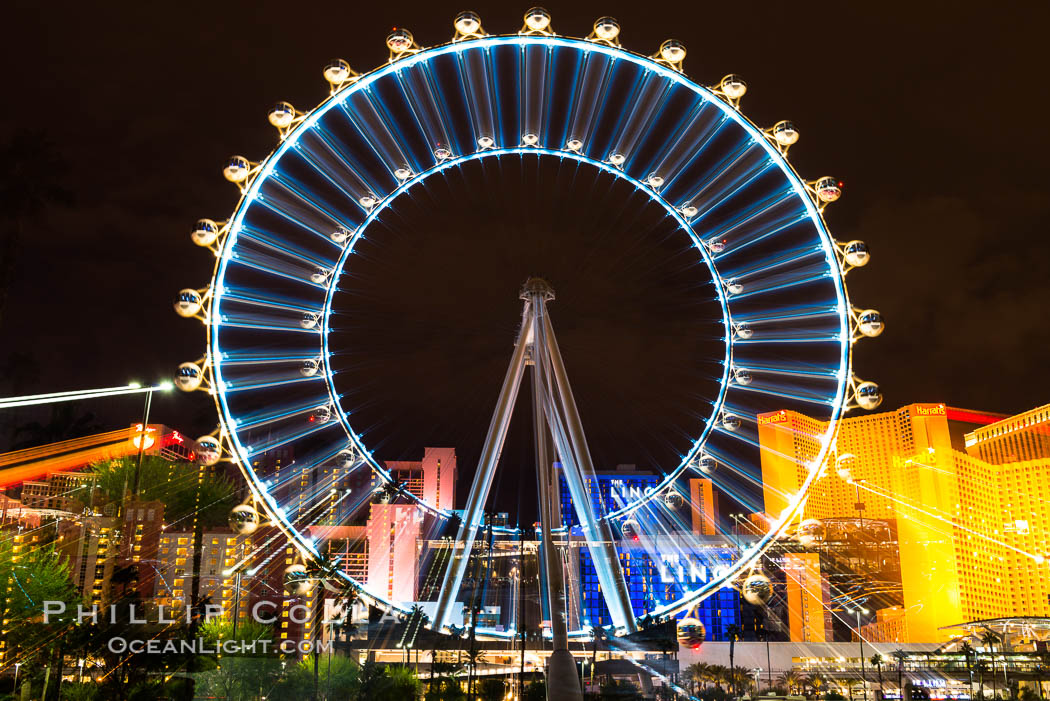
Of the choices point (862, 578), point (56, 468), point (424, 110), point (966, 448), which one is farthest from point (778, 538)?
point (966, 448)

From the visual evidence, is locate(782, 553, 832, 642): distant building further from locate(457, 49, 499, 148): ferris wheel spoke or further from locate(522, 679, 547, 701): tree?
locate(457, 49, 499, 148): ferris wheel spoke

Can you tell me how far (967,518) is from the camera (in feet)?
305

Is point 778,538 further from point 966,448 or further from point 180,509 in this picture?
point 966,448

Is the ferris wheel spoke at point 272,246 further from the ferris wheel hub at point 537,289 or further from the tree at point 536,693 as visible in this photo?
the tree at point 536,693

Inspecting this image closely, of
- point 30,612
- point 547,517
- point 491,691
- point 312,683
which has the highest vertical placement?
point 547,517

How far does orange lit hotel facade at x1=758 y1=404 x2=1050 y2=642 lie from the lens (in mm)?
89000

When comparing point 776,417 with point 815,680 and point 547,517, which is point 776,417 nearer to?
point 815,680

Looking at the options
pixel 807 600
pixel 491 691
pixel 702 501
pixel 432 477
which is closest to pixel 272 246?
pixel 491 691

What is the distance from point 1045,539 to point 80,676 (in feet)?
304

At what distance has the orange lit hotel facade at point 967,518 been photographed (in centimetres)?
8900

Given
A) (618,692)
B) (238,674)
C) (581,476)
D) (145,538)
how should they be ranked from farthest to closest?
(145,538)
(618,692)
(238,674)
(581,476)

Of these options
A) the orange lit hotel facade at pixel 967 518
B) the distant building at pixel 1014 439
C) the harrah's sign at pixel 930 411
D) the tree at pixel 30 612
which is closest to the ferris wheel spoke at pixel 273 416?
the tree at pixel 30 612

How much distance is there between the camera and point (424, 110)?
23.0 metres

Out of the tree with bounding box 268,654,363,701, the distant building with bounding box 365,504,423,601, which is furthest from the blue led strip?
the distant building with bounding box 365,504,423,601
